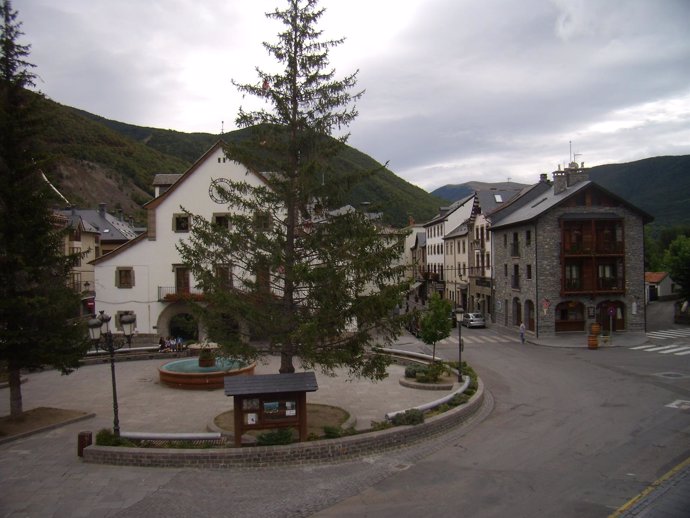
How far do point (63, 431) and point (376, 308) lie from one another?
10.4 meters

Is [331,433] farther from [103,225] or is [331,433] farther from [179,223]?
[103,225]

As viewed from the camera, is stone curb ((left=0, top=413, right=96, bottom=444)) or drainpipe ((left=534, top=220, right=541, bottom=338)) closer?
stone curb ((left=0, top=413, right=96, bottom=444))

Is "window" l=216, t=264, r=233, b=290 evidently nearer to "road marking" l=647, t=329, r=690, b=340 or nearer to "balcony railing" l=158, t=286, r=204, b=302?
"balcony railing" l=158, t=286, r=204, b=302

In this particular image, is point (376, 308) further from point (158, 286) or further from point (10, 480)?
point (158, 286)

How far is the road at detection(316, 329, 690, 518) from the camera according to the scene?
432 inches

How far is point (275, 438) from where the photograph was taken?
534 inches

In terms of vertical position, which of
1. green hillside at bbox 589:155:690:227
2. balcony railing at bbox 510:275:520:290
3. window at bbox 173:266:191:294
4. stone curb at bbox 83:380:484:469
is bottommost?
stone curb at bbox 83:380:484:469

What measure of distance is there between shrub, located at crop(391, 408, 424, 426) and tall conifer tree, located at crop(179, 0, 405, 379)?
4.29 feet

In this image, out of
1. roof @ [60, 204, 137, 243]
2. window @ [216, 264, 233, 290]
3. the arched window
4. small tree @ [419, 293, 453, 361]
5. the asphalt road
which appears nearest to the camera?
the asphalt road

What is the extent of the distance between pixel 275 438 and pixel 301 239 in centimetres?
586

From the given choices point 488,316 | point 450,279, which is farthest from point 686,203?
point 488,316

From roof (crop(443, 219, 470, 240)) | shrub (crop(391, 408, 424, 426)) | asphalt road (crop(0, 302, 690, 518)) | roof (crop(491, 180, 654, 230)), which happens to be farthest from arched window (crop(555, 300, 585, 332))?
shrub (crop(391, 408, 424, 426))

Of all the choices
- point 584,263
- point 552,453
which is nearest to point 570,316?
point 584,263

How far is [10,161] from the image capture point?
658 inches
